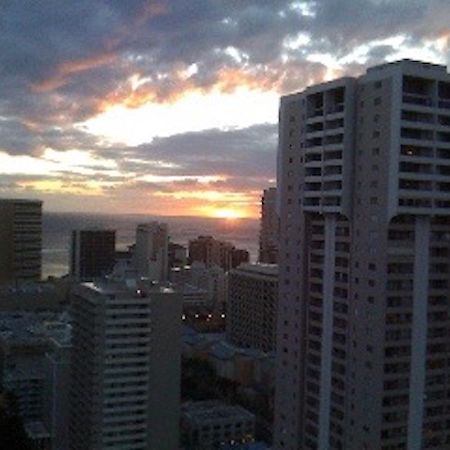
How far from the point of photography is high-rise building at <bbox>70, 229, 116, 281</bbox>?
54188mm

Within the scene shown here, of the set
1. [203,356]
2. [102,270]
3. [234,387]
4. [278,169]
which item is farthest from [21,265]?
[278,169]

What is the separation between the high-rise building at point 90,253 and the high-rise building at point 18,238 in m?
8.16

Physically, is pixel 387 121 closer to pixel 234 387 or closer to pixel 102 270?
pixel 234 387

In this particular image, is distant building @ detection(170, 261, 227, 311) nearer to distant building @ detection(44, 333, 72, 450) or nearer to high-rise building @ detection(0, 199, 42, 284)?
high-rise building @ detection(0, 199, 42, 284)

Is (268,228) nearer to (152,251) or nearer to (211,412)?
(152,251)

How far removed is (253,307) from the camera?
106 ft

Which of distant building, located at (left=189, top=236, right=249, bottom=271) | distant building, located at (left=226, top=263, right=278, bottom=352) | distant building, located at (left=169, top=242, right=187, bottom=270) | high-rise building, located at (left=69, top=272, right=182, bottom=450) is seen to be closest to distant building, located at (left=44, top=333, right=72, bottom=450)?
high-rise building, located at (left=69, top=272, right=182, bottom=450)

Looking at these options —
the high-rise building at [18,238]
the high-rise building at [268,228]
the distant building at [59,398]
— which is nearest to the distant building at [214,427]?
the distant building at [59,398]

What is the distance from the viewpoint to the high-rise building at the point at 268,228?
151 feet

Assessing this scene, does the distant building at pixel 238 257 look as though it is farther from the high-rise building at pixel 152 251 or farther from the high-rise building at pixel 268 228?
the high-rise building at pixel 268 228

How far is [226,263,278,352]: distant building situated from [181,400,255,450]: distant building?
9.27 meters

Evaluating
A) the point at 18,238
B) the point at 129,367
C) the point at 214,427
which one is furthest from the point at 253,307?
the point at 18,238

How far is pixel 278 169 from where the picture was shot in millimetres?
13547

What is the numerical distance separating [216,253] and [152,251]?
7.64m
